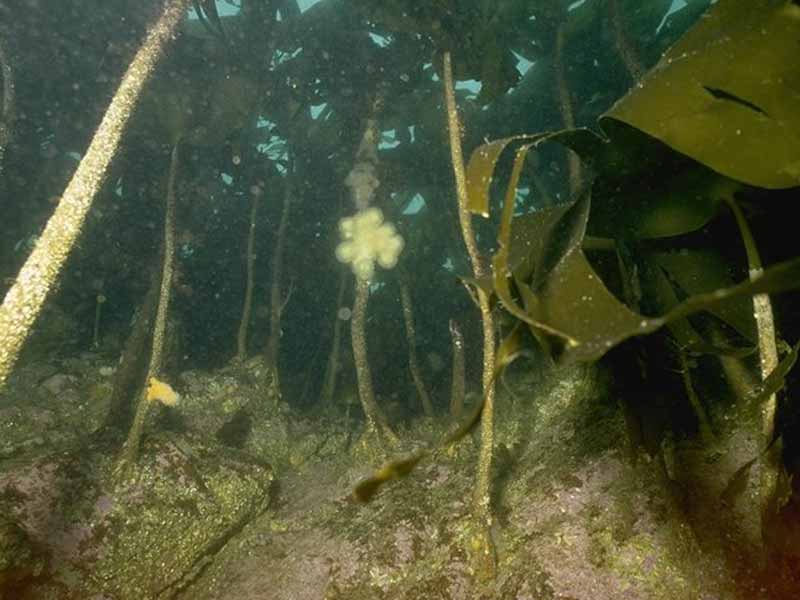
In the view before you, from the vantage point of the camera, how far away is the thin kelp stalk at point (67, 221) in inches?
55.0

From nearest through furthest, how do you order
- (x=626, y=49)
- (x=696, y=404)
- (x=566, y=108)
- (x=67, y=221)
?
(x=67, y=221)
(x=696, y=404)
(x=626, y=49)
(x=566, y=108)

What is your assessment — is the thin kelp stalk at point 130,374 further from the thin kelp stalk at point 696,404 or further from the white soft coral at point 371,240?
the thin kelp stalk at point 696,404

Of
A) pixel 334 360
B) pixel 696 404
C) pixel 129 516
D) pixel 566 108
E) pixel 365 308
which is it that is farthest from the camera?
pixel 334 360

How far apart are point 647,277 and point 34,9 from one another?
7.26 m

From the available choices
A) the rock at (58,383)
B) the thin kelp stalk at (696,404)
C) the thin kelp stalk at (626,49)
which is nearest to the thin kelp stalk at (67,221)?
the thin kelp stalk at (696,404)

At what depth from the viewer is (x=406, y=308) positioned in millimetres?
4098

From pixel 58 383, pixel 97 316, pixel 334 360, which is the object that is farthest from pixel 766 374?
pixel 97 316

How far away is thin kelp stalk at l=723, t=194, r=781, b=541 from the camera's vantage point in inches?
62.3

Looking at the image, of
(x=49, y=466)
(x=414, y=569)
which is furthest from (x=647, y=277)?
(x=49, y=466)

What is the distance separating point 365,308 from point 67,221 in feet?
6.54

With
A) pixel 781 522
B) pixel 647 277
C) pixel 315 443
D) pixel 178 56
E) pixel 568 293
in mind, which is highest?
pixel 178 56

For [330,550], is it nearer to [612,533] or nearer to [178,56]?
[612,533]

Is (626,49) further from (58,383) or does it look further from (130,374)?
(58,383)

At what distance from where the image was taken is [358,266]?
3.54 metres
